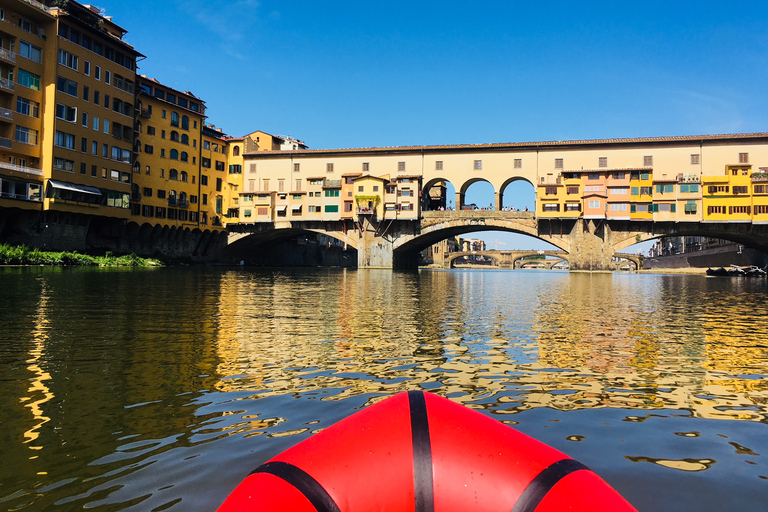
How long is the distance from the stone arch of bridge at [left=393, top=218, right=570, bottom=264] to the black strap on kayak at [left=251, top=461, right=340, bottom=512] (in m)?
51.1

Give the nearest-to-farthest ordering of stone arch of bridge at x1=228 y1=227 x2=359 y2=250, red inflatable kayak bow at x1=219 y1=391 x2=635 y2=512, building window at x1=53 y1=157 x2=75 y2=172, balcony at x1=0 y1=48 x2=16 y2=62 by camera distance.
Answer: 1. red inflatable kayak bow at x1=219 y1=391 x2=635 y2=512
2. balcony at x1=0 y1=48 x2=16 y2=62
3. building window at x1=53 y1=157 x2=75 y2=172
4. stone arch of bridge at x1=228 y1=227 x2=359 y2=250

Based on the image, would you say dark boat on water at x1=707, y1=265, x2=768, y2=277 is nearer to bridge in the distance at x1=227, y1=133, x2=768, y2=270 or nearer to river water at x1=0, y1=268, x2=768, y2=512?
bridge in the distance at x1=227, y1=133, x2=768, y2=270

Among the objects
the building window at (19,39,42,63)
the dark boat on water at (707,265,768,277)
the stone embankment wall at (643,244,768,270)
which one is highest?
the building window at (19,39,42,63)

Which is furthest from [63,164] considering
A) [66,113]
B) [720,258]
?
[720,258]

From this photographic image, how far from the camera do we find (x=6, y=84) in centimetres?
3441

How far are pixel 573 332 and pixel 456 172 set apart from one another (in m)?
47.1

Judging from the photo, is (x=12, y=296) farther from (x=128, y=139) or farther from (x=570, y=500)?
(x=128, y=139)

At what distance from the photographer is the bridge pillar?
50.4m

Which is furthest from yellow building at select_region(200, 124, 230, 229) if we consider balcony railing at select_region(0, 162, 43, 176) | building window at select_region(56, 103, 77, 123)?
balcony railing at select_region(0, 162, 43, 176)

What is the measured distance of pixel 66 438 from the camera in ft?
13.4

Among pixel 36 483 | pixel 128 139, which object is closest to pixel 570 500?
pixel 36 483

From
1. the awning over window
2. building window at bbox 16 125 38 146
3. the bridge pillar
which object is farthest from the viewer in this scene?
the bridge pillar

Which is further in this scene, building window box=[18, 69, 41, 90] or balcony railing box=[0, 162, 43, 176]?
building window box=[18, 69, 41, 90]

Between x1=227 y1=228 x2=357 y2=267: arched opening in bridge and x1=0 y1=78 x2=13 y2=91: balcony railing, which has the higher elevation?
x1=0 y1=78 x2=13 y2=91: balcony railing
